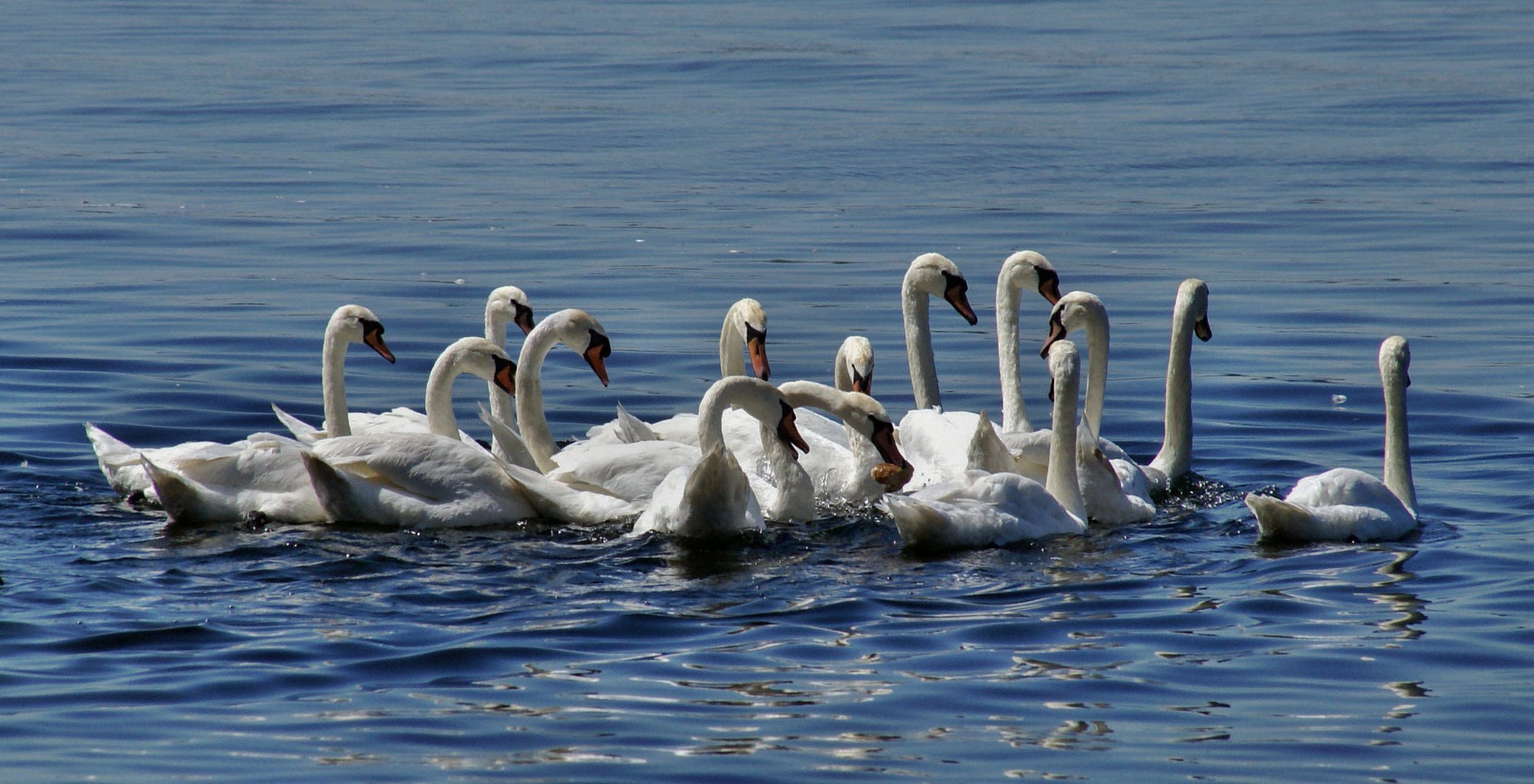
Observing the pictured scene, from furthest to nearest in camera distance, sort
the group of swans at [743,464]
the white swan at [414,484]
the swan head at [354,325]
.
A: the swan head at [354,325] < the white swan at [414,484] < the group of swans at [743,464]

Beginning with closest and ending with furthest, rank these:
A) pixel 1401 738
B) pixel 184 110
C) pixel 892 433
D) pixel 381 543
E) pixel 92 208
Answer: pixel 1401 738 < pixel 381 543 < pixel 892 433 < pixel 92 208 < pixel 184 110

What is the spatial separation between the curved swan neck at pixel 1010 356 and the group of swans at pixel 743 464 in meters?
0.02

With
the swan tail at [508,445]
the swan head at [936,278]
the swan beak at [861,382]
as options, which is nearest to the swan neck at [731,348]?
the swan beak at [861,382]

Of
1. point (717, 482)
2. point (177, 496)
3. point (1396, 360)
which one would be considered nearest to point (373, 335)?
point (177, 496)

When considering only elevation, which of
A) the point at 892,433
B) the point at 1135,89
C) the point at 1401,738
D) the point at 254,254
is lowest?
the point at 1401,738

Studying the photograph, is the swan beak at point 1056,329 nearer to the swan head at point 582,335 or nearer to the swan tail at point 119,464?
the swan head at point 582,335

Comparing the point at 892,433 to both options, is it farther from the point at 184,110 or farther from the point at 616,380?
A: the point at 184,110

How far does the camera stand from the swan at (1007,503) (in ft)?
32.0

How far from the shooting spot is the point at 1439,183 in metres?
21.5

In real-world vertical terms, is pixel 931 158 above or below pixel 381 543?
above

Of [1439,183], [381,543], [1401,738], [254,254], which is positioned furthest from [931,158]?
[1401,738]

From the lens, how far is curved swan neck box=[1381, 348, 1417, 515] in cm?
1041

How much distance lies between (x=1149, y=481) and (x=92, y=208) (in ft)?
42.2

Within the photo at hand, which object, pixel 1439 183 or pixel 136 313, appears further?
pixel 1439 183
